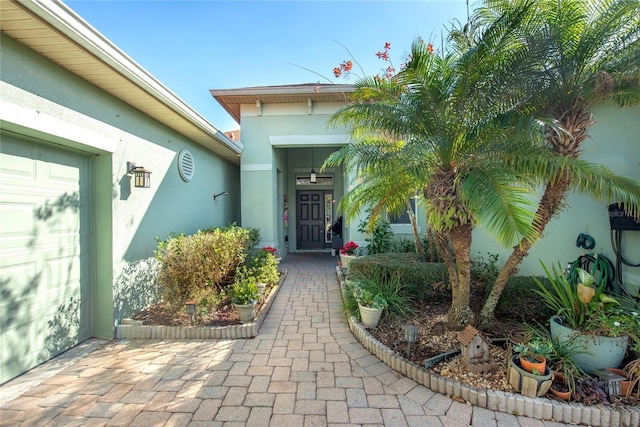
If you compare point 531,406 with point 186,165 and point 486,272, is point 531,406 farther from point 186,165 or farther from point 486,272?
point 186,165

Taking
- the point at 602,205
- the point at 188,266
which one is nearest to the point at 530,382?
the point at 602,205

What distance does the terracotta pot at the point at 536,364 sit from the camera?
2.36 m

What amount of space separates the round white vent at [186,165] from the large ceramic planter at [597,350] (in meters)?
6.51

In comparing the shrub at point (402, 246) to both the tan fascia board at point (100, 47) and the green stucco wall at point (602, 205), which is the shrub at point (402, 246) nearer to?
the green stucco wall at point (602, 205)

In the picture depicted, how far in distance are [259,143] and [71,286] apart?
552 centimetres

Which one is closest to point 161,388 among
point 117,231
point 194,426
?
point 194,426

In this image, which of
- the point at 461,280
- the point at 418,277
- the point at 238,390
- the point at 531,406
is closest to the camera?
the point at 531,406

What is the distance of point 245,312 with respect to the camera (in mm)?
3832

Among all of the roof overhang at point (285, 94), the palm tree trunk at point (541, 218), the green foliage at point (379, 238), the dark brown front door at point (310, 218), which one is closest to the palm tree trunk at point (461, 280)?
the palm tree trunk at point (541, 218)

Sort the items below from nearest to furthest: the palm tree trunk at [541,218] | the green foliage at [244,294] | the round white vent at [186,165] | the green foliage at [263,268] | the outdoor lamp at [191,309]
A: the palm tree trunk at [541,218], the outdoor lamp at [191,309], the green foliage at [244,294], the green foliage at [263,268], the round white vent at [186,165]

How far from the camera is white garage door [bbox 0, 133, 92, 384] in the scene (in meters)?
2.68

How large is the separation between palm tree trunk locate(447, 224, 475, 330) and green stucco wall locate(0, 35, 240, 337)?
4492 millimetres

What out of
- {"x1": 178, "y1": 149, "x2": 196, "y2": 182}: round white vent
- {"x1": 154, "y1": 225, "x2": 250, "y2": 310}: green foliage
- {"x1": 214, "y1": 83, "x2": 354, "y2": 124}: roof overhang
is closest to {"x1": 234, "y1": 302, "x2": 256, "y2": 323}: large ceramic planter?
{"x1": 154, "y1": 225, "x2": 250, "y2": 310}: green foliage

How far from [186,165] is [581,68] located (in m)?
6.41
